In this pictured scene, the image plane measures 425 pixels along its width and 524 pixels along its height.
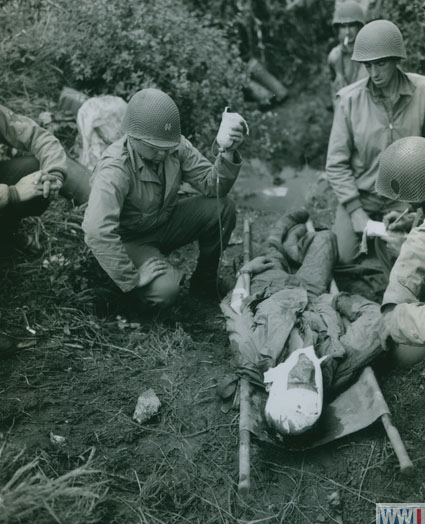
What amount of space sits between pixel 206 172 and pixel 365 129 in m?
1.40

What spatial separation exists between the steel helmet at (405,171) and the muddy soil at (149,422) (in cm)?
115

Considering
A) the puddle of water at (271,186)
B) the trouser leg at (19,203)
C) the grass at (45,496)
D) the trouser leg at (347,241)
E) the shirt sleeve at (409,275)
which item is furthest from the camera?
the puddle of water at (271,186)

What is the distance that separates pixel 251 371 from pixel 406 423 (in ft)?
3.15

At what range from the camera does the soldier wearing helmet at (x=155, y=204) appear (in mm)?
4195

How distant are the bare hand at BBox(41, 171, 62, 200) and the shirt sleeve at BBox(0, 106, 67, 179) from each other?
116 mm

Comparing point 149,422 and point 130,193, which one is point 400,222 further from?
point 149,422

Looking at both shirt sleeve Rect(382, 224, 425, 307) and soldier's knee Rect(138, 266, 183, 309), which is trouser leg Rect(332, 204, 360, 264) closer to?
soldier's knee Rect(138, 266, 183, 309)

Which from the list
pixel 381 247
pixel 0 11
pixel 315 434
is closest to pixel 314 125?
pixel 381 247

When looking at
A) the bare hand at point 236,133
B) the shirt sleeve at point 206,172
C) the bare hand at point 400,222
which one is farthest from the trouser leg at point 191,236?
the bare hand at point 400,222

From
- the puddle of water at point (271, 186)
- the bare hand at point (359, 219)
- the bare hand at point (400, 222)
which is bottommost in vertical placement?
the puddle of water at point (271, 186)

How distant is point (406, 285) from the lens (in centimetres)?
348

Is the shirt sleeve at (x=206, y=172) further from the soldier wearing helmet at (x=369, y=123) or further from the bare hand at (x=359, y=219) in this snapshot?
the bare hand at (x=359, y=219)

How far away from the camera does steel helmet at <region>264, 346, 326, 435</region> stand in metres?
3.21

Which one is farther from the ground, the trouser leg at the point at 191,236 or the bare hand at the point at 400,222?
the bare hand at the point at 400,222
